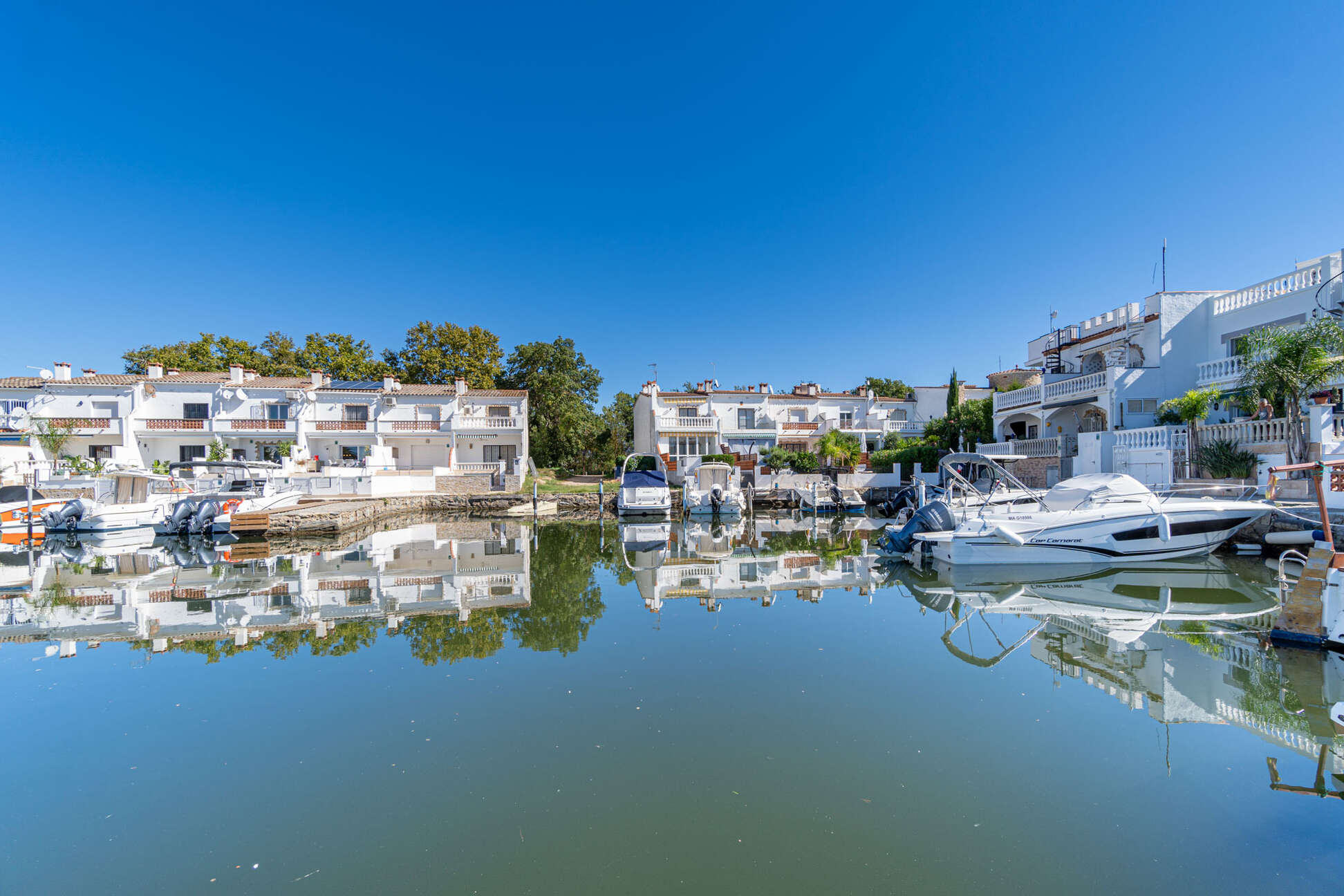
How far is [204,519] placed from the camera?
20750mm

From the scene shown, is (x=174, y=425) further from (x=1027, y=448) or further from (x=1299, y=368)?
(x=1299, y=368)

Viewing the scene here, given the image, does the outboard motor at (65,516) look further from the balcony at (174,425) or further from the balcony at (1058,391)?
the balcony at (1058,391)

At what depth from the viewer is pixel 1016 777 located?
Result: 484 centimetres

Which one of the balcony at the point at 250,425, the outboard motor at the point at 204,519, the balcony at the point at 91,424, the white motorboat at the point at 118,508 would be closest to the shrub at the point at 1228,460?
the outboard motor at the point at 204,519

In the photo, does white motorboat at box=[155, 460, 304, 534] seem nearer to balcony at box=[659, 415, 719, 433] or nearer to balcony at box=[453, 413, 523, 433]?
balcony at box=[453, 413, 523, 433]

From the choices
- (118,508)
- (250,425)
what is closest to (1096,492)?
(118,508)

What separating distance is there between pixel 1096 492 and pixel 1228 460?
5515 millimetres

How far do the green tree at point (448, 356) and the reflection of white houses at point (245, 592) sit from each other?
946 inches

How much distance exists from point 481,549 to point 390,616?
7.92m

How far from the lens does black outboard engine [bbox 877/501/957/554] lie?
14755 mm

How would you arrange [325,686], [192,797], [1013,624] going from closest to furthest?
[192,797] → [325,686] → [1013,624]

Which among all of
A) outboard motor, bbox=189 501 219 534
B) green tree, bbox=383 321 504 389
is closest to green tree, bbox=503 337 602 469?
green tree, bbox=383 321 504 389

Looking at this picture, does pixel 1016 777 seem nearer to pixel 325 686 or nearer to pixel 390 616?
pixel 325 686

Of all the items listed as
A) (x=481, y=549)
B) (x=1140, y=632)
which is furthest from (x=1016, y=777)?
(x=481, y=549)
